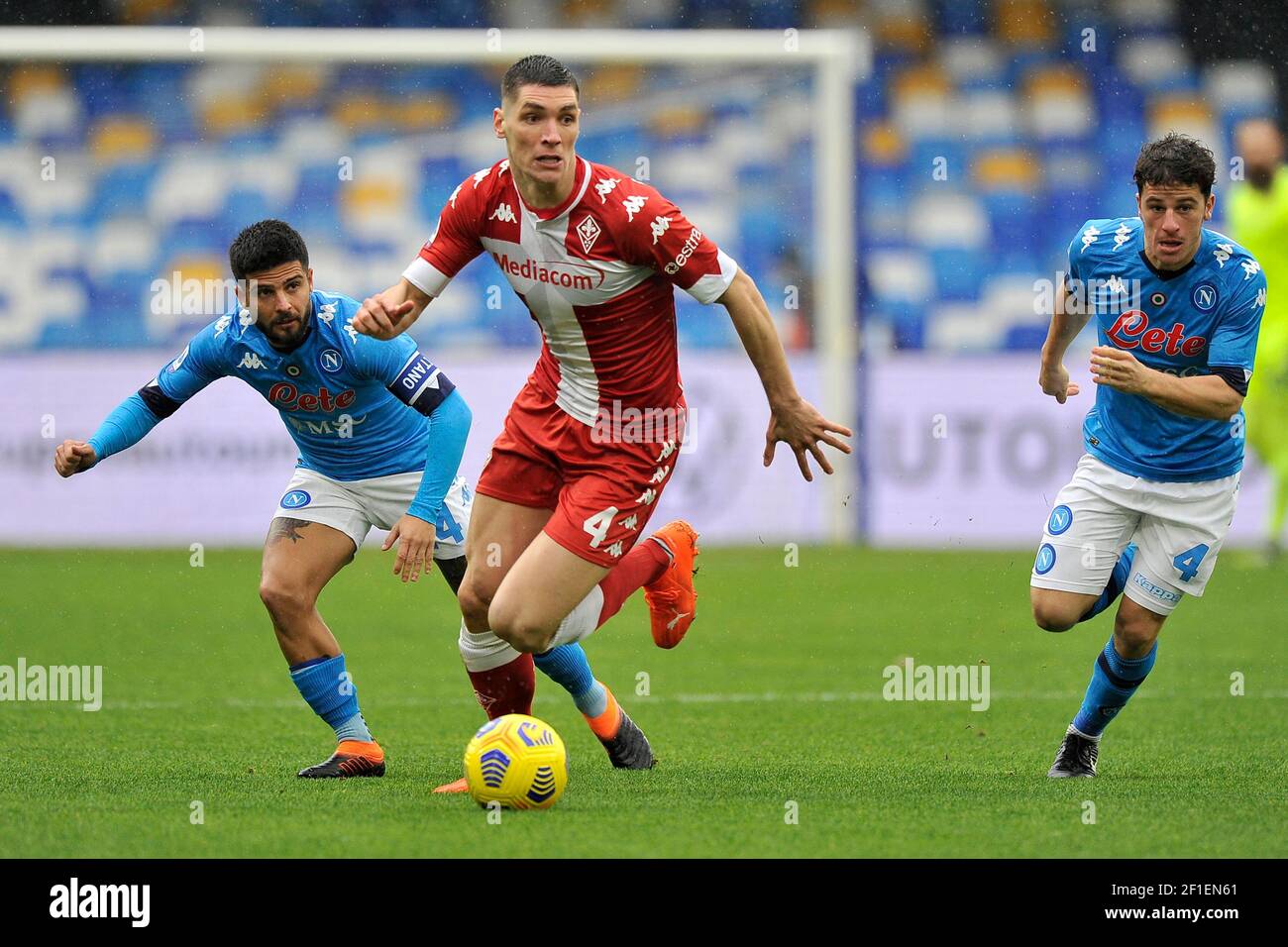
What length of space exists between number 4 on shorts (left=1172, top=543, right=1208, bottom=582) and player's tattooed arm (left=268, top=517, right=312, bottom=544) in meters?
3.14

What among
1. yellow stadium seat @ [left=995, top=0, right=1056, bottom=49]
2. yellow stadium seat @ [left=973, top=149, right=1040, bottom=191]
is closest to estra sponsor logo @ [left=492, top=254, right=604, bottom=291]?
yellow stadium seat @ [left=973, top=149, right=1040, bottom=191]

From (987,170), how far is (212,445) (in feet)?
28.0

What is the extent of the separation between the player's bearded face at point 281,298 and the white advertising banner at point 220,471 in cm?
831

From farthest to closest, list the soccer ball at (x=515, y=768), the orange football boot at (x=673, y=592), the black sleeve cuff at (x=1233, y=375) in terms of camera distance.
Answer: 1. the orange football boot at (x=673, y=592)
2. the black sleeve cuff at (x=1233, y=375)
3. the soccer ball at (x=515, y=768)

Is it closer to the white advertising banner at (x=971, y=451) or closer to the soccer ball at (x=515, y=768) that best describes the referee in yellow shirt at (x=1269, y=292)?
the white advertising banner at (x=971, y=451)

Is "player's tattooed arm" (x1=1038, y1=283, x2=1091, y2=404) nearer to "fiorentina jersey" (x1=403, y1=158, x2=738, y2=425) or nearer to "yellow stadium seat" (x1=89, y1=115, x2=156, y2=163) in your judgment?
"fiorentina jersey" (x1=403, y1=158, x2=738, y2=425)

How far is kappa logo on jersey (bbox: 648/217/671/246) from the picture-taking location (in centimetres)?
580

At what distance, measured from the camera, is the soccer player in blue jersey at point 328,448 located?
637cm

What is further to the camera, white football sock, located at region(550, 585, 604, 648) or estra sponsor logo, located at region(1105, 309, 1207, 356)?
estra sponsor logo, located at region(1105, 309, 1207, 356)

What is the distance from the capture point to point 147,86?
16.2 metres

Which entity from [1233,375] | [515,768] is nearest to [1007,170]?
[1233,375]

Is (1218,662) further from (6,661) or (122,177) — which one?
(122,177)

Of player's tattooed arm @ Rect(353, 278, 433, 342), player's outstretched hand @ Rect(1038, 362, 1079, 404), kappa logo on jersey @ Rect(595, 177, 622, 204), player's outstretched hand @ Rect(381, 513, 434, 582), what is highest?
kappa logo on jersey @ Rect(595, 177, 622, 204)

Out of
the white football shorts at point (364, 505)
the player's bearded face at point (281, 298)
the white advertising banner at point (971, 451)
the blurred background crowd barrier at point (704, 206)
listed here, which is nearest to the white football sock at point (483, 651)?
the white football shorts at point (364, 505)
